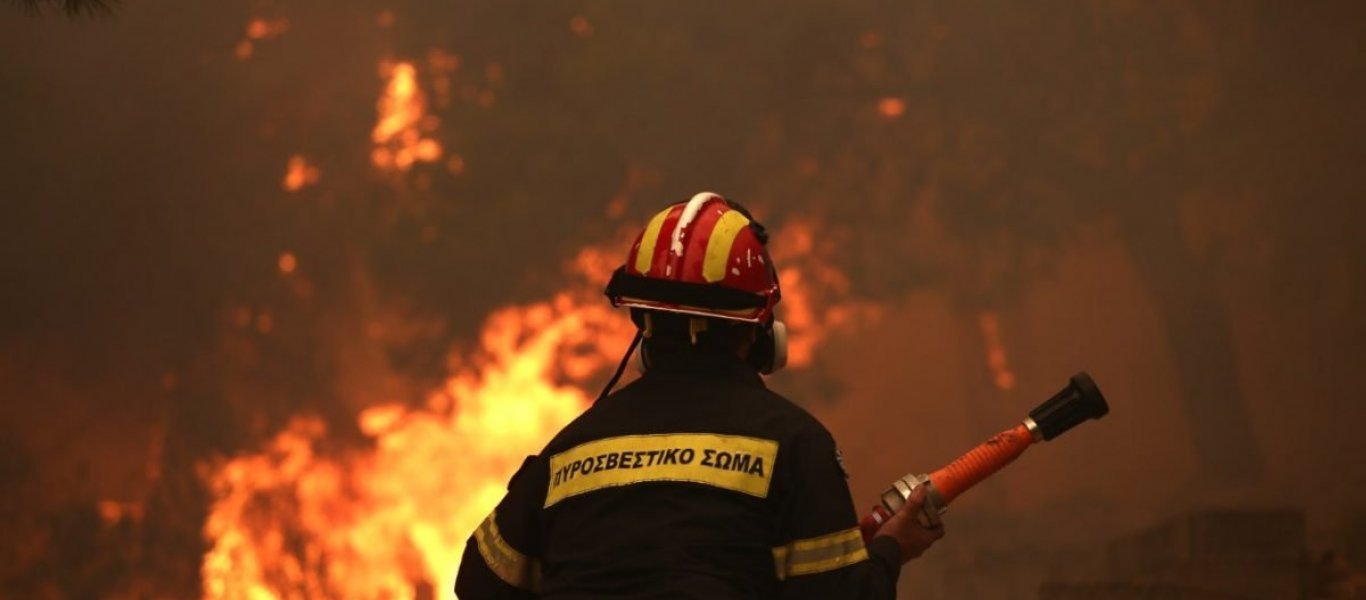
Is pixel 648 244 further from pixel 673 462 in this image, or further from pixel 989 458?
pixel 989 458

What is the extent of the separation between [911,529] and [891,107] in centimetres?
449

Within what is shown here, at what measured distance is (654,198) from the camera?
6.89 m

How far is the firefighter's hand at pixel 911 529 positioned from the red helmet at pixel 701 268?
0.36m

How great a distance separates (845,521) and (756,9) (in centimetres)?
505

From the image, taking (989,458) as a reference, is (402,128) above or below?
above

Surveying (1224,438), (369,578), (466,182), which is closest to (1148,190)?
(1224,438)

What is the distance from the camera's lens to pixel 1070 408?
2.55 m

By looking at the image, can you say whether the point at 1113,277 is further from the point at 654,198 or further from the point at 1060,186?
the point at 654,198

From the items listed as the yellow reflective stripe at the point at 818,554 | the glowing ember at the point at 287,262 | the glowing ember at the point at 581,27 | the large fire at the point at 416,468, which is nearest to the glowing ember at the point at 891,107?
the large fire at the point at 416,468

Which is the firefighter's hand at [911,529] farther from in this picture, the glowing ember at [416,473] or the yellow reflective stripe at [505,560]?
the glowing ember at [416,473]

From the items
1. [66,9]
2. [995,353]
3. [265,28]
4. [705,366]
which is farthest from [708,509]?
[66,9]

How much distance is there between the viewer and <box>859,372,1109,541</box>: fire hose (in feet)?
8.16

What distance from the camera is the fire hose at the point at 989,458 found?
2486 mm

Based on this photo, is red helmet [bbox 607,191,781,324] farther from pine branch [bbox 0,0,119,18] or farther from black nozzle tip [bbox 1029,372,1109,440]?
pine branch [bbox 0,0,119,18]
